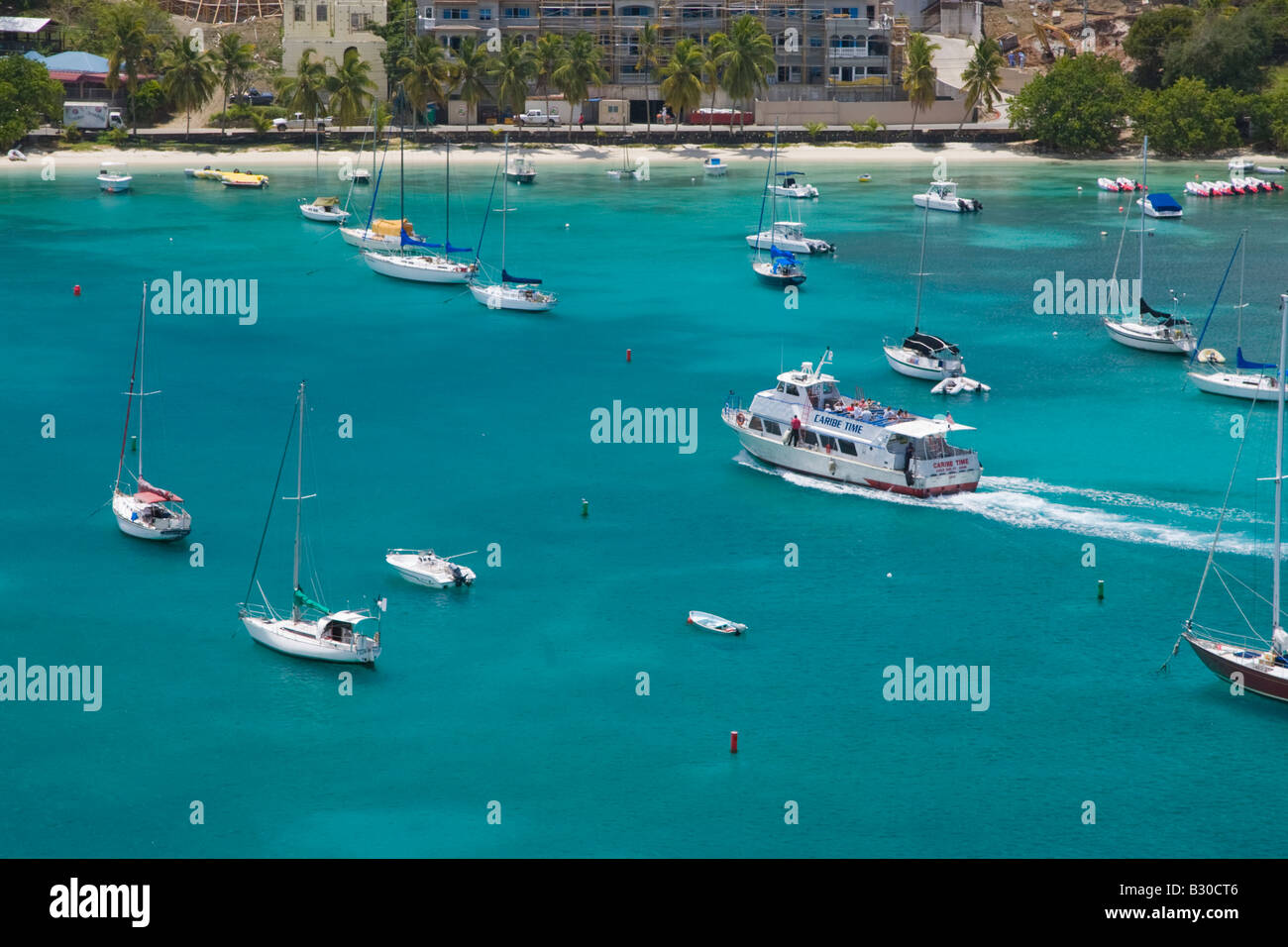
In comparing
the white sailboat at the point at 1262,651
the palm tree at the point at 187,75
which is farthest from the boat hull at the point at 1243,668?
the palm tree at the point at 187,75

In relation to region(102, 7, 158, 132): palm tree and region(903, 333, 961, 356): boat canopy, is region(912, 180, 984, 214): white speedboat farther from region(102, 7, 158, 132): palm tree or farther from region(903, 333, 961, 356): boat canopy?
region(102, 7, 158, 132): palm tree

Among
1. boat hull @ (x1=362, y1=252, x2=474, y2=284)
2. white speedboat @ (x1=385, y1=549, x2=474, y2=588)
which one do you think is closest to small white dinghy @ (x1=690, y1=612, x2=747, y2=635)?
white speedboat @ (x1=385, y1=549, x2=474, y2=588)

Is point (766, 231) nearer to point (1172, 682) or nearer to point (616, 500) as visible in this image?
point (616, 500)

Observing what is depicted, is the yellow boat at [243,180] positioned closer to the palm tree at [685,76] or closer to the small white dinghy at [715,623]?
the palm tree at [685,76]

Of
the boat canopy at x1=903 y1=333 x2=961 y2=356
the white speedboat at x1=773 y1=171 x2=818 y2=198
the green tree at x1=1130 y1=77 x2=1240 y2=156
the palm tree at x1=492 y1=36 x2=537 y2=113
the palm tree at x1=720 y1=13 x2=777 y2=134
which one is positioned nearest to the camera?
the boat canopy at x1=903 y1=333 x2=961 y2=356

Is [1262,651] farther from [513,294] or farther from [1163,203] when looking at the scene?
[1163,203]
